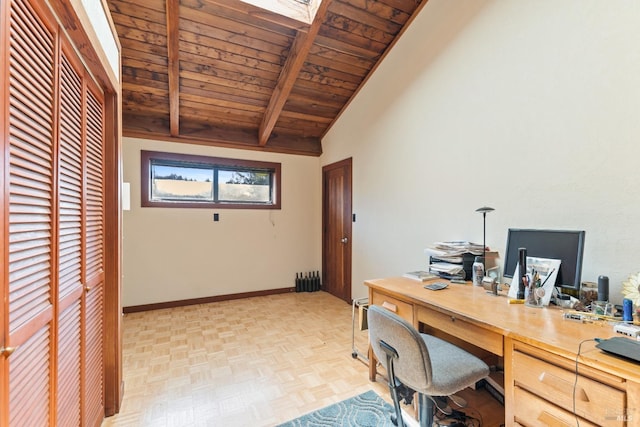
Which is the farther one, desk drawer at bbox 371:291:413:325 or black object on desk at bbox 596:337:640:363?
desk drawer at bbox 371:291:413:325

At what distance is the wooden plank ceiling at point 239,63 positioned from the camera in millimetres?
2549

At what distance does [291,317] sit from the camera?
349 cm

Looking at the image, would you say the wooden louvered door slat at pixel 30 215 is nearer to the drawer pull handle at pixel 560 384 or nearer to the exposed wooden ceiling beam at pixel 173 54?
the exposed wooden ceiling beam at pixel 173 54

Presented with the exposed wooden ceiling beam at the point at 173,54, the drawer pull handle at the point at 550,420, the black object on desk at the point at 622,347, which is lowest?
the drawer pull handle at the point at 550,420

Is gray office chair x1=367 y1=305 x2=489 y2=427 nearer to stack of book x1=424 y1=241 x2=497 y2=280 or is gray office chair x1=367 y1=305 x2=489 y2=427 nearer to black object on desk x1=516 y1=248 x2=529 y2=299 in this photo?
black object on desk x1=516 y1=248 x2=529 y2=299

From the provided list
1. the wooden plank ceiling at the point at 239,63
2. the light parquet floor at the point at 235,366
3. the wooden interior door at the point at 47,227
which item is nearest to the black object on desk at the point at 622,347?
the light parquet floor at the point at 235,366

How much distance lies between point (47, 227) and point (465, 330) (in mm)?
1850

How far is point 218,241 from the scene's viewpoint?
4.11 meters

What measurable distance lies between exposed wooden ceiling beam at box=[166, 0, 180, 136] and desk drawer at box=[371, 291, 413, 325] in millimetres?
2670

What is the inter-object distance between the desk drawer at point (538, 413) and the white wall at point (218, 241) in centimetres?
365

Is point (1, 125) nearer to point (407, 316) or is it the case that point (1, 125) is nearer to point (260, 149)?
point (407, 316)

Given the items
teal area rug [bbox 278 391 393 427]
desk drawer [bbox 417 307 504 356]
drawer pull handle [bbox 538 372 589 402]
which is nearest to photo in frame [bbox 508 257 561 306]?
desk drawer [bbox 417 307 504 356]

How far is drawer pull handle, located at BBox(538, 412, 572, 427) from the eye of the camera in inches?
40.8

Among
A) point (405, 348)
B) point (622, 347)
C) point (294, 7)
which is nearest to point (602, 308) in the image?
point (622, 347)
